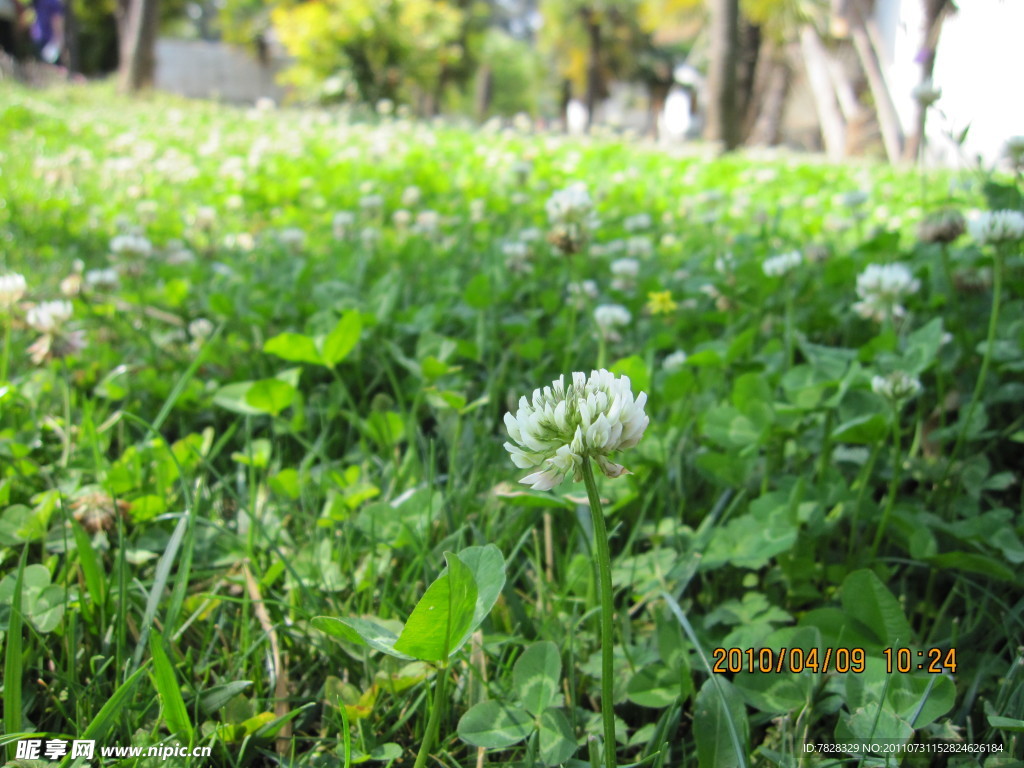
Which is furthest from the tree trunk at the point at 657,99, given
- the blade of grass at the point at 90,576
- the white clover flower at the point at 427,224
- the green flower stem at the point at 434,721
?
the green flower stem at the point at 434,721

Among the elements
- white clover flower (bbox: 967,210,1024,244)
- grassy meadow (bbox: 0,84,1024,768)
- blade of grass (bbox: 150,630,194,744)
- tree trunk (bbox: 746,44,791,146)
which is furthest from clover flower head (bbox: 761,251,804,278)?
tree trunk (bbox: 746,44,791,146)

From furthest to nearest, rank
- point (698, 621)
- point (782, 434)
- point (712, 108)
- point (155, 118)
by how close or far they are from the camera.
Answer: point (712, 108) → point (155, 118) → point (782, 434) → point (698, 621)

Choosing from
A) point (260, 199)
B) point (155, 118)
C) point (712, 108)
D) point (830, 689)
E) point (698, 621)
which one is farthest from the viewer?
point (712, 108)

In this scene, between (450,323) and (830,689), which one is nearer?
(830,689)

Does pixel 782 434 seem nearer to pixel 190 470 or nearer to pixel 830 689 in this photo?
pixel 830 689

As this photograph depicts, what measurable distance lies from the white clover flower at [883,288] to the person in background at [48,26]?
73.3 feet

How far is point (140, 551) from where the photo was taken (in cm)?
96

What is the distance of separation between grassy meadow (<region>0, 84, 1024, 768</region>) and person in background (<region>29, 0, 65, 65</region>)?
21.4 m

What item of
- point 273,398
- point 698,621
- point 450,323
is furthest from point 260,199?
point 698,621

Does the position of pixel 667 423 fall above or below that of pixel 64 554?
above

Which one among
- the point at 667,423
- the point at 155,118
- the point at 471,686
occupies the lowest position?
the point at 471,686

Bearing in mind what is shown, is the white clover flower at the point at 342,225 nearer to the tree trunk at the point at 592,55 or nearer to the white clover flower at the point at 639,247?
the white clover flower at the point at 639,247

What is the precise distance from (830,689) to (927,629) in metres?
0.24

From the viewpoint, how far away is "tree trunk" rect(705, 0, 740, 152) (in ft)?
25.0
